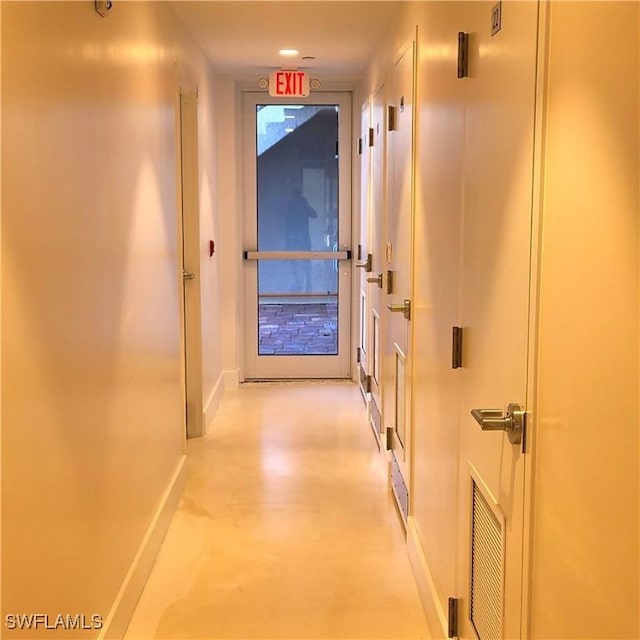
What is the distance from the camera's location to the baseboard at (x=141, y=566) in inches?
94.3

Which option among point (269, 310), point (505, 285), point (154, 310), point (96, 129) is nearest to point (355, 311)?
point (269, 310)

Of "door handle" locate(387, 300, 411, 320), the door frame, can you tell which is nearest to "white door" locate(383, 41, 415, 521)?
"door handle" locate(387, 300, 411, 320)

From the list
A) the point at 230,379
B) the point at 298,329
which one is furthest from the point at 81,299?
the point at 298,329

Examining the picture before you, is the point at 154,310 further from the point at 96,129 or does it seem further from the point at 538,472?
the point at 538,472

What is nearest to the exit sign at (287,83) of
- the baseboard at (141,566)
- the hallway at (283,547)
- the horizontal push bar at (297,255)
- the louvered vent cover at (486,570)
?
the horizontal push bar at (297,255)

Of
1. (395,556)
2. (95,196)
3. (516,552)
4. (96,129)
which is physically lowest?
(395,556)

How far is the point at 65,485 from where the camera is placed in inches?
76.0

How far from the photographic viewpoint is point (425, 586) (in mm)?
2627

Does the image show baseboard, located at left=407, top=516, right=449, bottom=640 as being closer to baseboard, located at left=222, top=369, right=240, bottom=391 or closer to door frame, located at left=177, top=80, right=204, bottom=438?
door frame, located at left=177, top=80, right=204, bottom=438

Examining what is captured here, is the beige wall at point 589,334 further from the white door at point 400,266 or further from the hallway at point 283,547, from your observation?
the white door at point 400,266

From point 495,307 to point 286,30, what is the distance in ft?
9.62

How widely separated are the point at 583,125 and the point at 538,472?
638 millimetres

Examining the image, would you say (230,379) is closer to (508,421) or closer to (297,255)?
(297,255)

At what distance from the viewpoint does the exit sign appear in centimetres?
507
